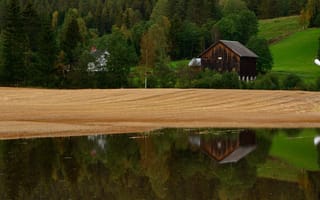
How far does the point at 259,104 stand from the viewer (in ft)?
189

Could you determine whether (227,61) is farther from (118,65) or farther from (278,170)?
(278,170)

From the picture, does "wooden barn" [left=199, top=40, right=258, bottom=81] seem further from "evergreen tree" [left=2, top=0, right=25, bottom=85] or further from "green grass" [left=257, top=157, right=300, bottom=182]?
"green grass" [left=257, top=157, right=300, bottom=182]

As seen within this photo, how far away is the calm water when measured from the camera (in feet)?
51.6

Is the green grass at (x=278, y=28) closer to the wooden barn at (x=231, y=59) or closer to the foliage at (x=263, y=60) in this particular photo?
the foliage at (x=263, y=60)

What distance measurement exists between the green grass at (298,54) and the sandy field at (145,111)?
1726 inches

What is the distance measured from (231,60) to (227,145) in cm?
8384

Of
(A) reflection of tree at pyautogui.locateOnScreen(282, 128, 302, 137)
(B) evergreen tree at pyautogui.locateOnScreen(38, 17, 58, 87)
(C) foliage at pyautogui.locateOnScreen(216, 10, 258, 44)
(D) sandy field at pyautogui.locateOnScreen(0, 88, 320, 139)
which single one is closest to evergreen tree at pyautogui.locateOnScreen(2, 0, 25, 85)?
(B) evergreen tree at pyautogui.locateOnScreen(38, 17, 58, 87)

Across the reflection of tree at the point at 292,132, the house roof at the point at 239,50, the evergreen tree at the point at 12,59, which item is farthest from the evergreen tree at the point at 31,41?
the reflection of tree at the point at 292,132

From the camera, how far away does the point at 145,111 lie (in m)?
51.4

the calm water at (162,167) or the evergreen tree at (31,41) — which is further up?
the evergreen tree at (31,41)

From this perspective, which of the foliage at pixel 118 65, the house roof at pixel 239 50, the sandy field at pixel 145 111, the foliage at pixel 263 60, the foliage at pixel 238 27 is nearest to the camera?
the sandy field at pixel 145 111

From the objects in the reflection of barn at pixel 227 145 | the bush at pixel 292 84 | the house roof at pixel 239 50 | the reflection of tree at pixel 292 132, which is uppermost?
the house roof at pixel 239 50

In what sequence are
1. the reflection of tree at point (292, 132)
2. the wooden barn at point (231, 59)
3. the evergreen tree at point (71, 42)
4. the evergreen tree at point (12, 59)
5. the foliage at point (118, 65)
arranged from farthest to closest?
the wooden barn at point (231, 59), the evergreen tree at point (71, 42), the foliage at point (118, 65), the evergreen tree at point (12, 59), the reflection of tree at point (292, 132)

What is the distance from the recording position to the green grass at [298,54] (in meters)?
114
